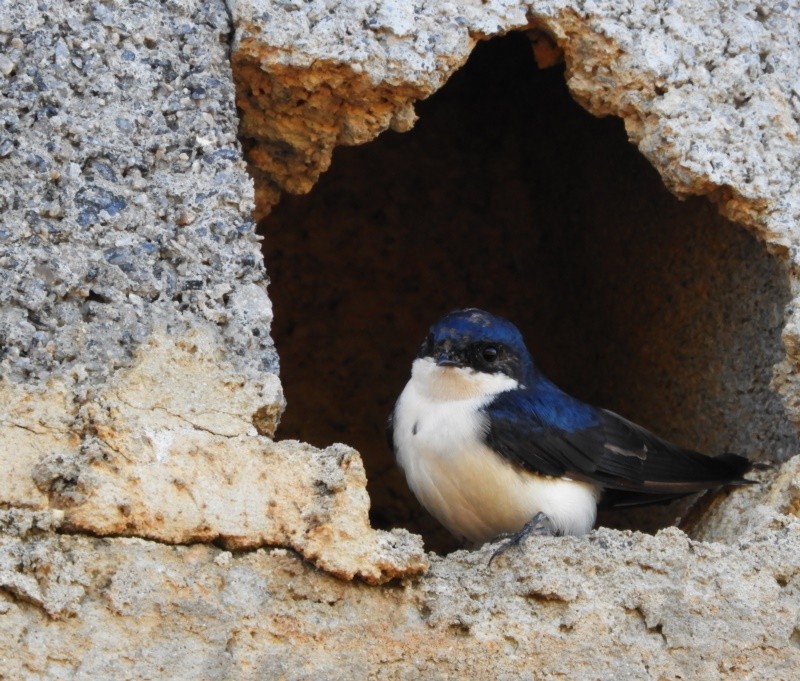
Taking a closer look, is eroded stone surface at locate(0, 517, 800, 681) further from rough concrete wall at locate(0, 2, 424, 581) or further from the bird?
the bird

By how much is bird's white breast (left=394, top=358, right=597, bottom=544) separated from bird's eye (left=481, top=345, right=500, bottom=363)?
33 millimetres

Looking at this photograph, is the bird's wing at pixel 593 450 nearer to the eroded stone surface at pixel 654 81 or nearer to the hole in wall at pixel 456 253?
the eroded stone surface at pixel 654 81

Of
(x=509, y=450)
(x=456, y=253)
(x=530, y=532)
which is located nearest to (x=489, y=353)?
(x=509, y=450)

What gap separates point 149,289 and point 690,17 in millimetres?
1062

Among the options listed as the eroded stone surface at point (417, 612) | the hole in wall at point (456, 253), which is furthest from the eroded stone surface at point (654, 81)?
the hole in wall at point (456, 253)

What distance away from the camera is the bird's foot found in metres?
2.21

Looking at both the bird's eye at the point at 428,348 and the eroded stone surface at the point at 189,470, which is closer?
the eroded stone surface at the point at 189,470

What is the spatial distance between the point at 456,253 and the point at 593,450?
1257 millimetres

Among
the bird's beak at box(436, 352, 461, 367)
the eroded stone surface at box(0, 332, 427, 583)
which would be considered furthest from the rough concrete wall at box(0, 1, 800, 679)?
the bird's beak at box(436, 352, 461, 367)

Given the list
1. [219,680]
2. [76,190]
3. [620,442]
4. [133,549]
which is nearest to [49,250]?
[76,190]

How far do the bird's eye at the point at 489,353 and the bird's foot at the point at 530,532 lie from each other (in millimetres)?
392

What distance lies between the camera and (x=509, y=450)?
2656mm

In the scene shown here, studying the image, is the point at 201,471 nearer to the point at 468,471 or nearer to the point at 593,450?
the point at 468,471

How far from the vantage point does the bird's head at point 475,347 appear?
9.35 feet
